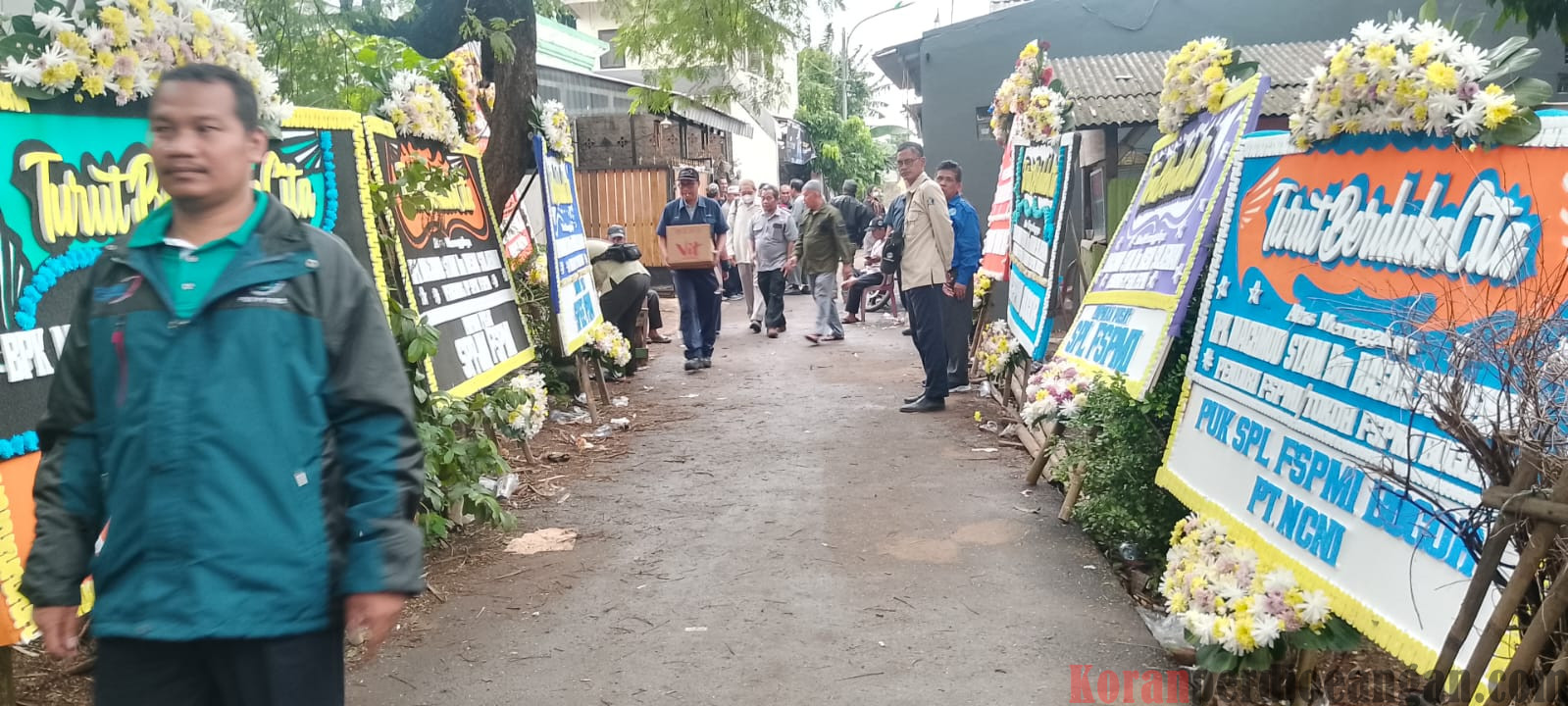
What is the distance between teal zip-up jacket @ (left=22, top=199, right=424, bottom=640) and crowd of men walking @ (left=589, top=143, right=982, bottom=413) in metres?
6.38

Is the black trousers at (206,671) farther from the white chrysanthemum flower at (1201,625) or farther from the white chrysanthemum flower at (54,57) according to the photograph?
the white chrysanthemum flower at (1201,625)

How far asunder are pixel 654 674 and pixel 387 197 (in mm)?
2450

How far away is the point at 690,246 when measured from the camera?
10.5m

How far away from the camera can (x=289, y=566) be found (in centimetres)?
192

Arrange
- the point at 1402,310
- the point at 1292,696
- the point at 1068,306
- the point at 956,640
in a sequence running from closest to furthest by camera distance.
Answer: the point at 1402,310, the point at 1292,696, the point at 956,640, the point at 1068,306

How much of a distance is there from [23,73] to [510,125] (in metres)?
4.72

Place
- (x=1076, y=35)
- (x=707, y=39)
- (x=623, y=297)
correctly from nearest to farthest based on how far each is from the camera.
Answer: (x=707, y=39) < (x=623, y=297) < (x=1076, y=35)

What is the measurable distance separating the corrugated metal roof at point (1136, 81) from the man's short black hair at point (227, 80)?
8.38 metres

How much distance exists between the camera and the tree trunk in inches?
302

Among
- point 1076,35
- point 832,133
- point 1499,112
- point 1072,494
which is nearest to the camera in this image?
point 1499,112

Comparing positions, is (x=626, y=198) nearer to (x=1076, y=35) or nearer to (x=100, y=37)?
(x=1076, y=35)

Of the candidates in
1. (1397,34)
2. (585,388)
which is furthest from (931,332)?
(1397,34)

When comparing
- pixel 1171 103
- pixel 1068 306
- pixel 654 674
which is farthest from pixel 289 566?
pixel 1068 306

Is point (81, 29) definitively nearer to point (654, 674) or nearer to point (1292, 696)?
point (654, 674)
